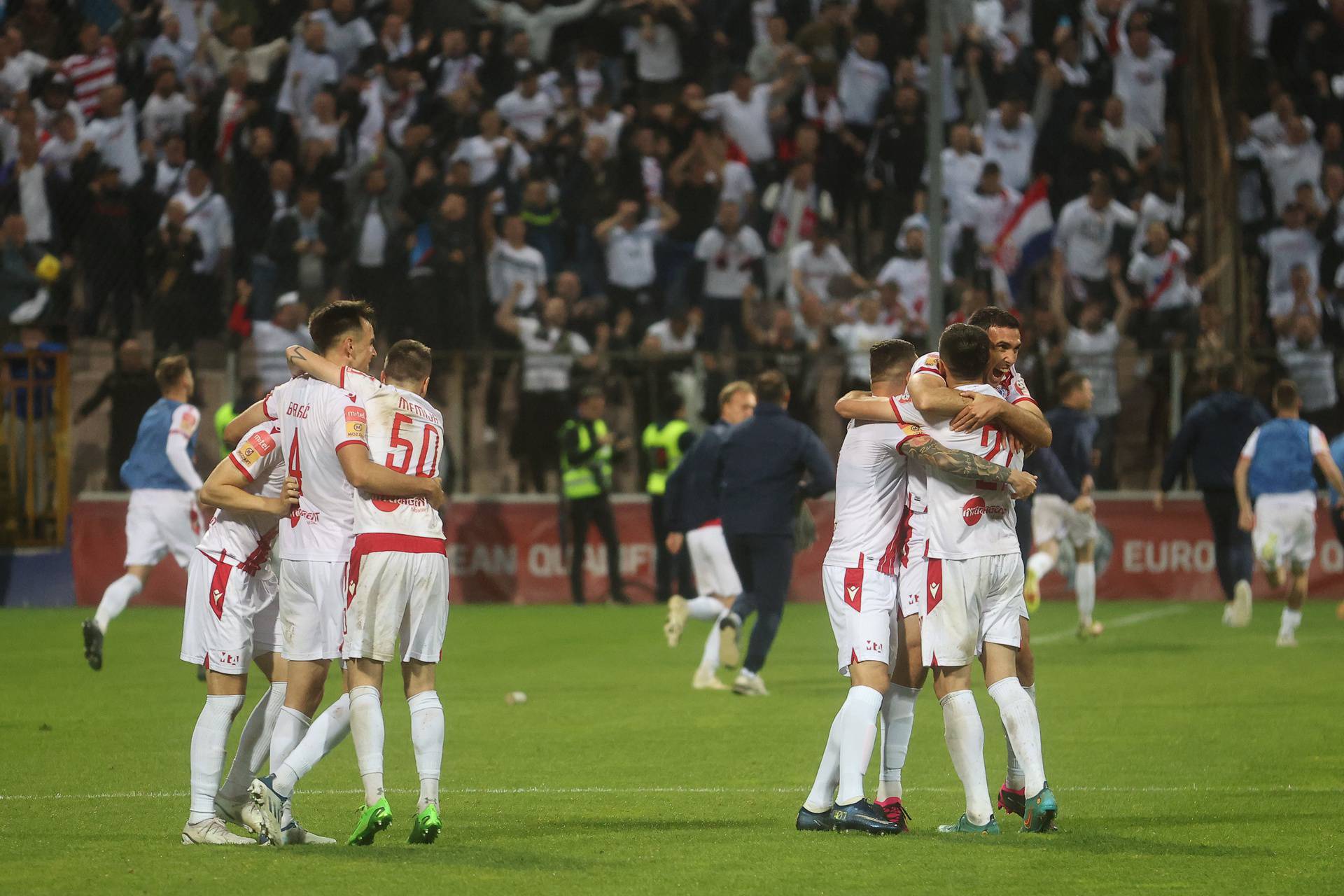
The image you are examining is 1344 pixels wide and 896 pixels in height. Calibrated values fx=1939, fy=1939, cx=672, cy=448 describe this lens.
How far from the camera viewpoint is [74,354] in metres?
20.8

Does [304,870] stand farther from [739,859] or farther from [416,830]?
[739,859]

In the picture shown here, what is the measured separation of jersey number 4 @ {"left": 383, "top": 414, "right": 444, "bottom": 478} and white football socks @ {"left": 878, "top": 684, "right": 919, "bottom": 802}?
2032 mm

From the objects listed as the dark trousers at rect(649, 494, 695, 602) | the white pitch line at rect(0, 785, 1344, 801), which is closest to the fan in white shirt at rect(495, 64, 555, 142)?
the dark trousers at rect(649, 494, 695, 602)

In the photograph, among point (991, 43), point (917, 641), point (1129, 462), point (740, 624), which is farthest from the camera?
point (991, 43)

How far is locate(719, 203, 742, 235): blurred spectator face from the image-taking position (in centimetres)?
2091

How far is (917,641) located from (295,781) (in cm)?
250

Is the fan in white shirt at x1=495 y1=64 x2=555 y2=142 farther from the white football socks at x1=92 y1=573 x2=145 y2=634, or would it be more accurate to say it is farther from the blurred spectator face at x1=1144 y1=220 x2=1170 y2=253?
the white football socks at x1=92 y1=573 x2=145 y2=634

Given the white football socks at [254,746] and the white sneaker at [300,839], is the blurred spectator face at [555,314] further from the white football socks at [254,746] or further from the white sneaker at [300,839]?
the white sneaker at [300,839]

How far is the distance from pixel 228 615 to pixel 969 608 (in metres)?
2.89

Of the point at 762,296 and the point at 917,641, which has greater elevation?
the point at 762,296

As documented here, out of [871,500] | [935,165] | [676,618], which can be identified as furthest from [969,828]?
[935,165]

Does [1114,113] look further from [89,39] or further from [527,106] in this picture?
[89,39]

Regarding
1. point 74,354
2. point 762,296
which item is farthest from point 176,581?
point 762,296

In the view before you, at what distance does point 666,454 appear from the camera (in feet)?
67.4
